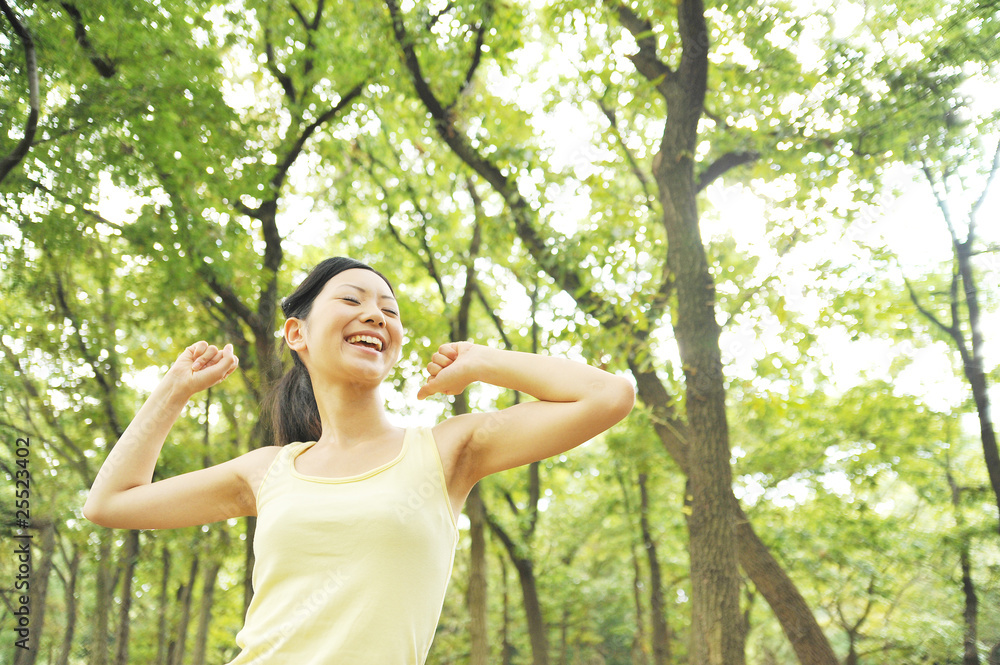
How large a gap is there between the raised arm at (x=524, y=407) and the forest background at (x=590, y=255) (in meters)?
3.00

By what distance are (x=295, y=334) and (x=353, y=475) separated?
53 centimetres

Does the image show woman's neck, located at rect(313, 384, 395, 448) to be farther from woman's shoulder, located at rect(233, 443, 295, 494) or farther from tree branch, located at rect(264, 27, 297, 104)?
tree branch, located at rect(264, 27, 297, 104)

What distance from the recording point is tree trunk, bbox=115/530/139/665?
431 inches

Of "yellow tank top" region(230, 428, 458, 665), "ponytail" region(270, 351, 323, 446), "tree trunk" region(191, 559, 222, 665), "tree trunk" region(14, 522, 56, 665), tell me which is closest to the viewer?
"yellow tank top" region(230, 428, 458, 665)

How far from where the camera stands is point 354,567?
156 centimetres

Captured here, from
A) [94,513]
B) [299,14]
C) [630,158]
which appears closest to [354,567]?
[94,513]

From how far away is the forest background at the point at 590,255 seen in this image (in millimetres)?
6156

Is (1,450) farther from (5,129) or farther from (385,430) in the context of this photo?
(385,430)

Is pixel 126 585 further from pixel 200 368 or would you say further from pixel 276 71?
pixel 200 368

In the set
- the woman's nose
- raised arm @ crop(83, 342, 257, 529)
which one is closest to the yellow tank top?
raised arm @ crop(83, 342, 257, 529)

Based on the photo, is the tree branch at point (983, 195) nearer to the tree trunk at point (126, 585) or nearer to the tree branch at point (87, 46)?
Result: the tree branch at point (87, 46)

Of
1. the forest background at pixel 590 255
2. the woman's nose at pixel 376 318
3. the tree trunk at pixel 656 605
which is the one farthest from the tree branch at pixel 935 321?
the woman's nose at pixel 376 318

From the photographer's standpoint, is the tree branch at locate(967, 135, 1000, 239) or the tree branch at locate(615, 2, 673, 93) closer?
the tree branch at locate(615, 2, 673, 93)

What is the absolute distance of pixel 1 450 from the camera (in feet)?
29.4
